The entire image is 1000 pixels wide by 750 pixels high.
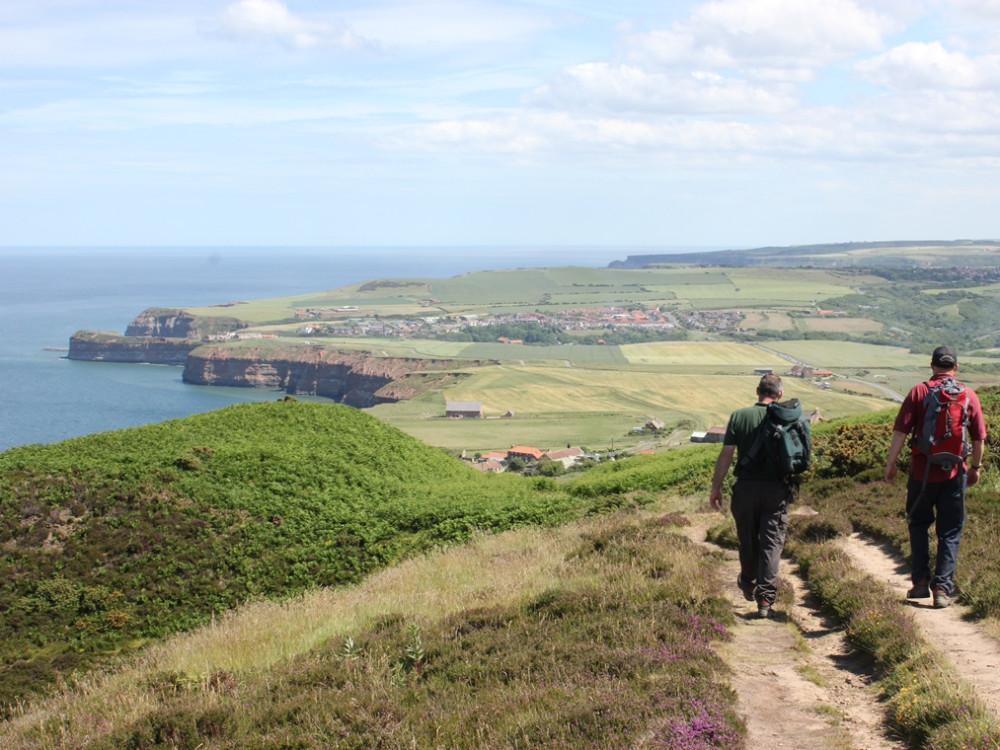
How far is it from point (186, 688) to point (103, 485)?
933 centimetres

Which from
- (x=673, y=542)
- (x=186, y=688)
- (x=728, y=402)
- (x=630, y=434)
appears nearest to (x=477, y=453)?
(x=630, y=434)

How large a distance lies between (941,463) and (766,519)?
4.98 feet

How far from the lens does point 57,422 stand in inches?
3305

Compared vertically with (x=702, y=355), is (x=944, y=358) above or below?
above

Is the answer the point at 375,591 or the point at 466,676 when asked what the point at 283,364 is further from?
the point at 466,676

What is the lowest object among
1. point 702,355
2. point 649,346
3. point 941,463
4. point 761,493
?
point 702,355

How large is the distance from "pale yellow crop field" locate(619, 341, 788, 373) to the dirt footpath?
96.8m

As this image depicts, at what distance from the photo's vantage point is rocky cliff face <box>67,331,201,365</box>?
131 meters

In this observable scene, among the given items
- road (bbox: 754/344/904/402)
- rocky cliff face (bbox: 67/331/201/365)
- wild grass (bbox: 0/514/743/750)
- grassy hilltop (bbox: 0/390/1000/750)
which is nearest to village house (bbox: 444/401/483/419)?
road (bbox: 754/344/904/402)

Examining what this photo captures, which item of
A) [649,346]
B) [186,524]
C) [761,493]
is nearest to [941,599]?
[761,493]

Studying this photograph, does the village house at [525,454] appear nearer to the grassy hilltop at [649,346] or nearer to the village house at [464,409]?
the grassy hilltop at [649,346]

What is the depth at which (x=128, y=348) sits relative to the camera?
135 m

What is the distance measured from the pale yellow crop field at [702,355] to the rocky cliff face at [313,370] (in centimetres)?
2197

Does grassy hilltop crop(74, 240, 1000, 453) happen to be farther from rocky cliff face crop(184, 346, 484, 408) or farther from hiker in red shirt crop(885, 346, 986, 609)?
hiker in red shirt crop(885, 346, 986, 609)
